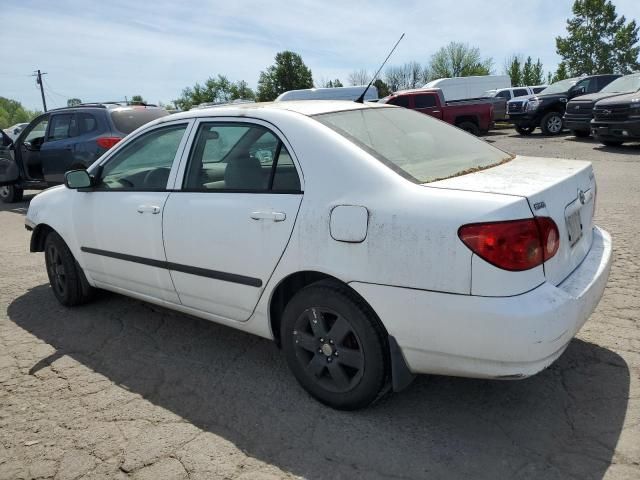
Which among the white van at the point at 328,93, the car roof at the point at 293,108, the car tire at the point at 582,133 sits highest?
the white van at the point at 328,93

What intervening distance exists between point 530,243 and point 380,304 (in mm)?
714

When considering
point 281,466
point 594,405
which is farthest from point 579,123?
point 281,466

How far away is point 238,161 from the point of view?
3.26 m

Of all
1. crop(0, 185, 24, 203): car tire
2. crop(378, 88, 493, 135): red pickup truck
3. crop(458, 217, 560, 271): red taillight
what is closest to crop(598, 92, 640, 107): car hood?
crop(378, 88, 493, 135): red pickup truck

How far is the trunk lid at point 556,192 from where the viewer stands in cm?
245

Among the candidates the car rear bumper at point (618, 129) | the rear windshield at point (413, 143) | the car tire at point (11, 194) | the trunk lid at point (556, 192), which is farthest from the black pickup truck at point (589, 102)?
the car tire at point (11, 194)

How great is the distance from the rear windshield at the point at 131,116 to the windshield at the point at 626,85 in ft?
37.2

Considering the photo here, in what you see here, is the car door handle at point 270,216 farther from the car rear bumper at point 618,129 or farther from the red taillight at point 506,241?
the car rear bumper at point 618,129

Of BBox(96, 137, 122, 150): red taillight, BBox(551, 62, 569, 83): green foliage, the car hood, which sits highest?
BBox(551, 62, 569, 83): green foliage

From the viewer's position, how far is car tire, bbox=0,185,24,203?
11680mm

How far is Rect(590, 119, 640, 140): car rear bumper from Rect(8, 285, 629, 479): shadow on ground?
1038 centimetres

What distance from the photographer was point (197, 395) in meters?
3.16

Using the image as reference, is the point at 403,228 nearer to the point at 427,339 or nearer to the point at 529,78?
the point at 427,339

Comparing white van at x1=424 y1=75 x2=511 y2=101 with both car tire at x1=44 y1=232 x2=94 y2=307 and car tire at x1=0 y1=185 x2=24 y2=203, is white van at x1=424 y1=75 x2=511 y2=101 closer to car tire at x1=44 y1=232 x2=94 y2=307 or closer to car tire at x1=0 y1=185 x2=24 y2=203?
car tire at x1=0 y1=185 x2=24 y2=203
